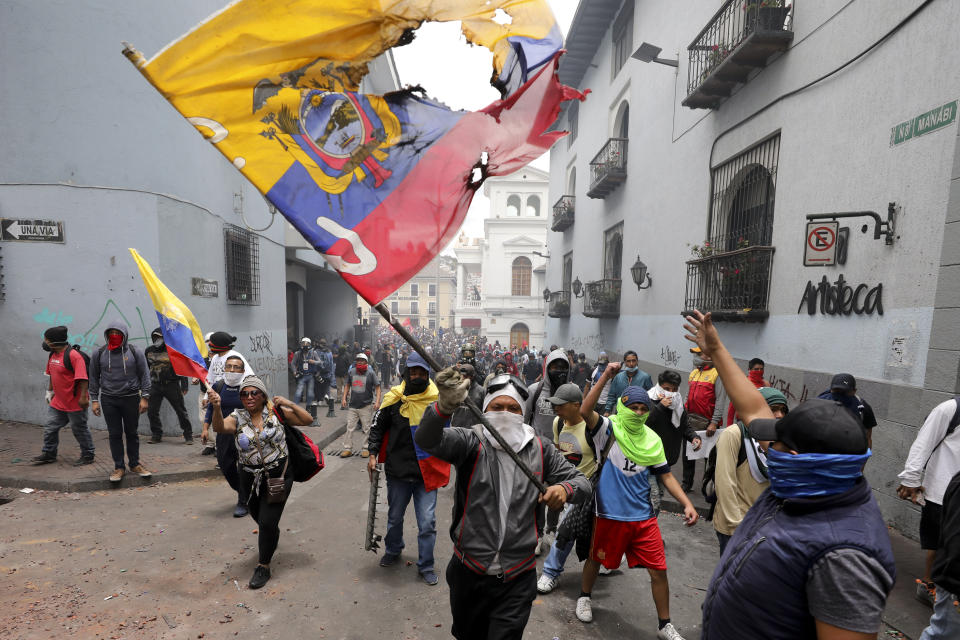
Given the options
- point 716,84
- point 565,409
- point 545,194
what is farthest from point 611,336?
point 545,194

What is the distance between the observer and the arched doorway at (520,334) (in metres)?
35.2

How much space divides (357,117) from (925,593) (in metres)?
5.33

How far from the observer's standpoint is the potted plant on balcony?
21.2ft

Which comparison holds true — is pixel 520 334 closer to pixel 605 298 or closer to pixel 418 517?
pixel 605 298

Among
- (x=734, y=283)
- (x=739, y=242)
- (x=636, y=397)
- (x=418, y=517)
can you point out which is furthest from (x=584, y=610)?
(x=739, y=242)

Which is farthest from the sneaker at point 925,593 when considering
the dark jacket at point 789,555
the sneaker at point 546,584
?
the dark jacket at point 789,555

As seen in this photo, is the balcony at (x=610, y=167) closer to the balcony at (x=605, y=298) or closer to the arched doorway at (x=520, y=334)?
the balcony at (x=605, y=298)

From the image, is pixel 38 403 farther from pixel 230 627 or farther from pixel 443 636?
pixel 443 636

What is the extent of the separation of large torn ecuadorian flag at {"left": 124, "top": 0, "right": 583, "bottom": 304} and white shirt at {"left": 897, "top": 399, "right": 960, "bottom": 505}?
3.52 meters

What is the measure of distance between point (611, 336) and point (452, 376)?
495 inches

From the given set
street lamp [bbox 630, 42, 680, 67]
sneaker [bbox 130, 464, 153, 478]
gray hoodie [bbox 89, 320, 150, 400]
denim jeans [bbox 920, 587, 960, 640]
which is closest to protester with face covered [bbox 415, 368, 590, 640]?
denim jeans [bbox 920, 587, 960, 640]

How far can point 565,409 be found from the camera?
3463 millimetres

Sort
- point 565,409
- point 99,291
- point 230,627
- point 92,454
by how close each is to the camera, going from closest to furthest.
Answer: point 230,627 < point 565,409 < point 92,454 < point 99,291

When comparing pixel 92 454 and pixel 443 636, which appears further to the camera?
pixel 92 454
